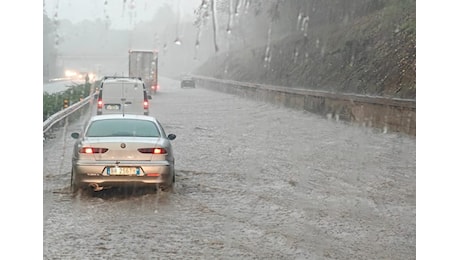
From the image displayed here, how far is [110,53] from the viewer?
190 feet

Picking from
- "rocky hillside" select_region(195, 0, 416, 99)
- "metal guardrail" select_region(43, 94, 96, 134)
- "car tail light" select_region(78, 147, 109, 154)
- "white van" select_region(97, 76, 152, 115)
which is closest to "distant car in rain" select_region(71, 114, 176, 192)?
"car tail light" select_region(78, 147, 109, 154)

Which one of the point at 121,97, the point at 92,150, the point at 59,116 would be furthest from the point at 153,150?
the point at 121,97


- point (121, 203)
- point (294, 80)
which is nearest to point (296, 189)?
point (121, 203)

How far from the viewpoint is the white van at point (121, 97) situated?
21.1 meters

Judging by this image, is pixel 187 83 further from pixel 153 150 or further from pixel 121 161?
pixel 121 161

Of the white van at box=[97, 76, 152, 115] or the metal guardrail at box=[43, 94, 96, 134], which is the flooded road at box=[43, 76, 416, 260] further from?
the white van at box=[97, 76, 152, 115]

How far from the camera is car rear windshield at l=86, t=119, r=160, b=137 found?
10.5 meters

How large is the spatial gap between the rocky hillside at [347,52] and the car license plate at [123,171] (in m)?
16.8

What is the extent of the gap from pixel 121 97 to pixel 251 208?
40.9 feet

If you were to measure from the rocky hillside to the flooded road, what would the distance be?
10.1m

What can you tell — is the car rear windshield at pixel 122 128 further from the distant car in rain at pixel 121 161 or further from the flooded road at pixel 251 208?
the flooded road at pixel 251 208

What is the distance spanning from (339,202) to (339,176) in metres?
3.17

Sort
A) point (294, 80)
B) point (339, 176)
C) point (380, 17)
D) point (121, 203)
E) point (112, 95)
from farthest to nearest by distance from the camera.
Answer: point (294, 80) < point (380, 17) < point (112, 95) < point (339, 176) < point (121, 203)
